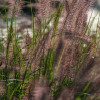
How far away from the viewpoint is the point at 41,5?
87 cm

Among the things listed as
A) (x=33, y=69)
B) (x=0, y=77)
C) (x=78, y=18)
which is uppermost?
(x=78, y=18)

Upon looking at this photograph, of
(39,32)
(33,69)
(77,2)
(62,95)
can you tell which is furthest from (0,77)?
(77,2)

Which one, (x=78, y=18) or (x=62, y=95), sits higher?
(x=78, y=18)

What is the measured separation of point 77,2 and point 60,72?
1.12ft

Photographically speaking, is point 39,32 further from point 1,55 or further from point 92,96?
point 92,96

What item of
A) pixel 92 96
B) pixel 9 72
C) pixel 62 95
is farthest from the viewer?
pixel 9 72

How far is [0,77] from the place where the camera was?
1009 millimetres

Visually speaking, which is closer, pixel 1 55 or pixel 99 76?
pixel 99 76

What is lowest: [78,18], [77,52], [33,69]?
[33,69]

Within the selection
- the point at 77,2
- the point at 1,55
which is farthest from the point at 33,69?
the point at 77,2

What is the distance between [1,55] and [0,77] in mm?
139

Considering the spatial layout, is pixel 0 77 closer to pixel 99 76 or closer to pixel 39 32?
pixel 39 32

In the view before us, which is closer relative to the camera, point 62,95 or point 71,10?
point 62,95

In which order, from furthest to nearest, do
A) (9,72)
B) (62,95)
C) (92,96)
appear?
(9,72) → (92,96) → (62,95)
